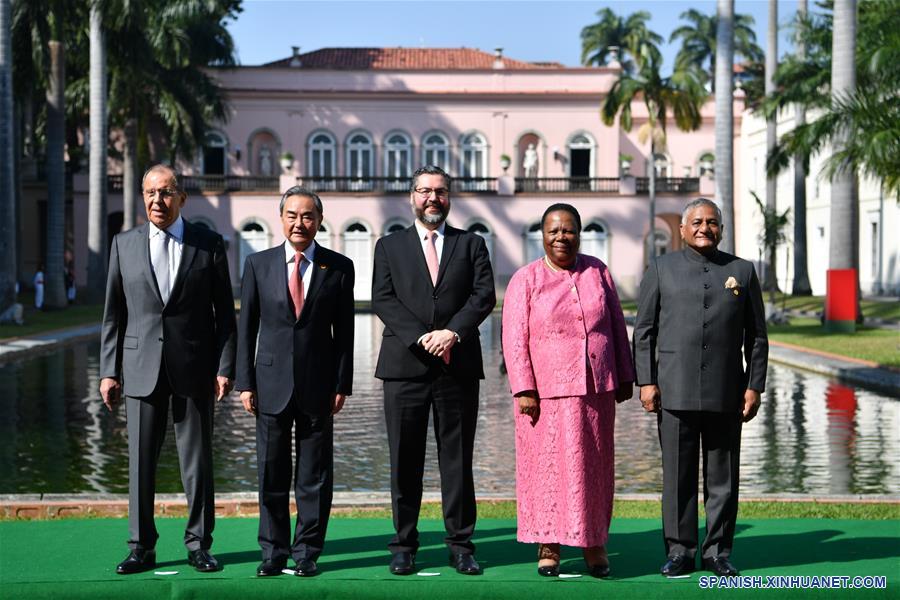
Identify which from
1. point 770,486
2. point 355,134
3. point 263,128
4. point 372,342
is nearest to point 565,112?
point 355,134

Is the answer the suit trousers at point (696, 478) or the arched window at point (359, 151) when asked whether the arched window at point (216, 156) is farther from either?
the suit trousers at point (696, 478)

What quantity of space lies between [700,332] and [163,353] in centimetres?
278

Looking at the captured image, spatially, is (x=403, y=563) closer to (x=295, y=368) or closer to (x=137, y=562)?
(x=295, y=368)

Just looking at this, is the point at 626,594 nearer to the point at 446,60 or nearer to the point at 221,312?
the point at 221,312

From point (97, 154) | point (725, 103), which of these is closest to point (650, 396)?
point (725, 103)

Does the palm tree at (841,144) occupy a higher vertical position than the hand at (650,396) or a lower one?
higher

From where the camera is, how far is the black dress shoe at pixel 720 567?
21.1 feet

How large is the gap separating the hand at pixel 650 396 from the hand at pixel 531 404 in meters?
0.58

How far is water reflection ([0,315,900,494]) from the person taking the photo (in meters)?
10.4

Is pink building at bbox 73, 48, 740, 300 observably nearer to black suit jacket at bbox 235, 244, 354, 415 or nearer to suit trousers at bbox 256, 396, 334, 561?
black suit jacket at bbox 235, 244, 354, 415

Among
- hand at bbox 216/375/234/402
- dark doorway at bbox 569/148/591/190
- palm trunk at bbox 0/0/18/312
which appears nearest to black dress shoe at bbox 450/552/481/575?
hand at bbox 216/375/234/402

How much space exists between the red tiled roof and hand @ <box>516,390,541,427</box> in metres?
49.7

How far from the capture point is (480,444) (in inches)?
501

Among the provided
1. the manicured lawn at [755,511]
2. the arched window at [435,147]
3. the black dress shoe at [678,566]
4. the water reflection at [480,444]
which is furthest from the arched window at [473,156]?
the black dress shoe at [678,566]
